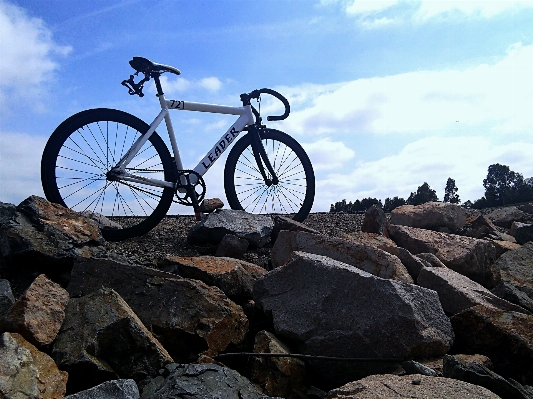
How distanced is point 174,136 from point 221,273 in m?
2.55

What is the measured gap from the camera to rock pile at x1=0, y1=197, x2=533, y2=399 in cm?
249

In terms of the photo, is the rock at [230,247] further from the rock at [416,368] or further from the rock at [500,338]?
the rock at [416,368]

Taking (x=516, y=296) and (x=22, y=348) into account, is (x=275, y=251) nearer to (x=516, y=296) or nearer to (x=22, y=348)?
(x=516, y=296)

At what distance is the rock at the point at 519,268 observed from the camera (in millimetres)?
4965

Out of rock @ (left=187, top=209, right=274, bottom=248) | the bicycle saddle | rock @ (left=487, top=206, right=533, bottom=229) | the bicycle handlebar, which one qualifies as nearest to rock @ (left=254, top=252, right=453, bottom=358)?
rock @ (left=187, top=209, right=274, bottom=248)

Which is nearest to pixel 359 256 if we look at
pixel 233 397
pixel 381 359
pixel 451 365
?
pixel 381 359

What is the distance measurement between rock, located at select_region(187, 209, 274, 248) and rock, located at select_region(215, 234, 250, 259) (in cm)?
18

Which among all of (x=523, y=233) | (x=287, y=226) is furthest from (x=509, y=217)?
(x=287, y=226)

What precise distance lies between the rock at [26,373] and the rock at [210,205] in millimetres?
3302

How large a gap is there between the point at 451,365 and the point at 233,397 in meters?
1.14

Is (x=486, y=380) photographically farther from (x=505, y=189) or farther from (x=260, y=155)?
(x=505, y=189)

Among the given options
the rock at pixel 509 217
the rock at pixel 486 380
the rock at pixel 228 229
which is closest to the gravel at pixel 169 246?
the rock at pixel 228 229

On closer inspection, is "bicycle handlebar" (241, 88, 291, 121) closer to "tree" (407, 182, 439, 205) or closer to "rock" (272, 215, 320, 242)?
"rock" (272, 215, 320, 242)

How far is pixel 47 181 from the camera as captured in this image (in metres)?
5.21
